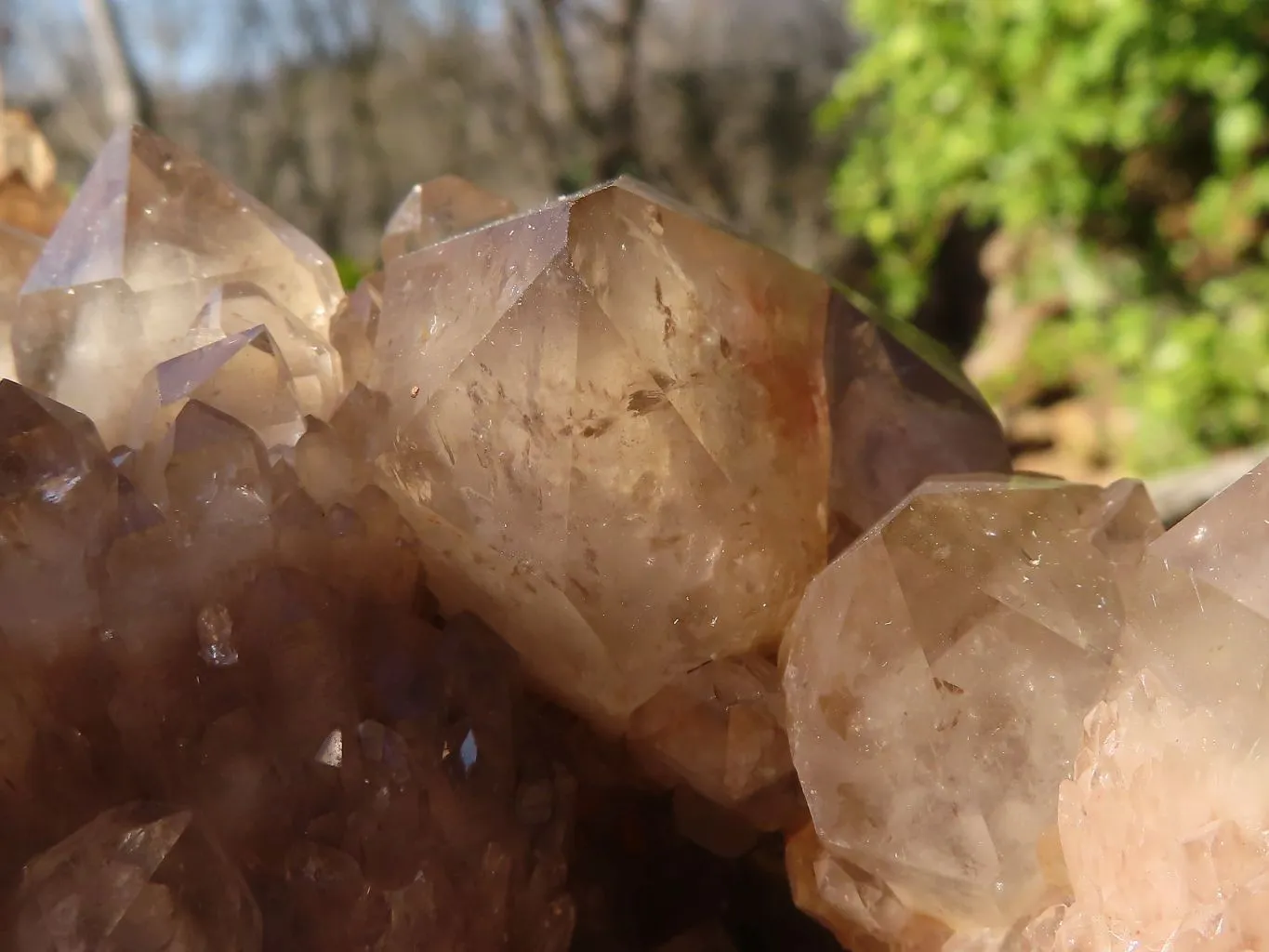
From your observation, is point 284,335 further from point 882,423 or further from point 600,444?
point 882,423

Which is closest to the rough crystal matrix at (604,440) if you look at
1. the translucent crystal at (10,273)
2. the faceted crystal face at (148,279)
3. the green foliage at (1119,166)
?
the faceted crystal face at (148,279)

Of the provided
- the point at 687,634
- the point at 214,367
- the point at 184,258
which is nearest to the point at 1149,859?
the point at 687,634

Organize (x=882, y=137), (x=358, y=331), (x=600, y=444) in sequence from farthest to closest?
(x=882, y=137) < (x=358, y=331) < (x=600, y=444)

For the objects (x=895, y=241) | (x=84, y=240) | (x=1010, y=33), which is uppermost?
(x=84, y=240)

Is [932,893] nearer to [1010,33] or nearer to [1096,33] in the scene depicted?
[1096,33]

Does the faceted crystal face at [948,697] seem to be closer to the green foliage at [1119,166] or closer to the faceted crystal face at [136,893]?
the faceted crystal face at [136,893]

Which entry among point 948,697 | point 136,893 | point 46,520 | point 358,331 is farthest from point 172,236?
point 948,697
